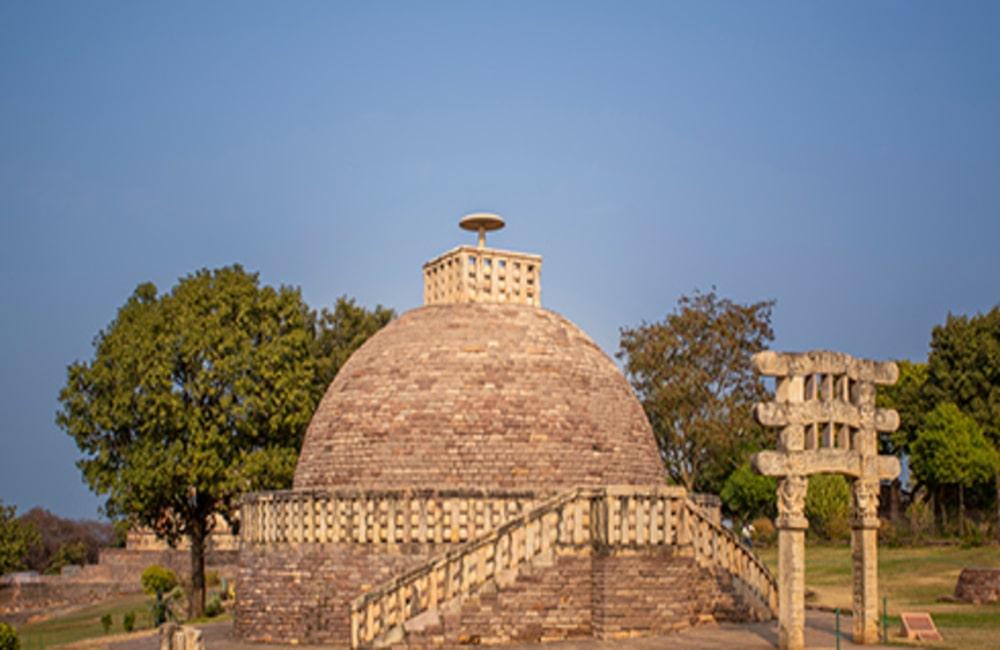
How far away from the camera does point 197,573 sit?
30281mm

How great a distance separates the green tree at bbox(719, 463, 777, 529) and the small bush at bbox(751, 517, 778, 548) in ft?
2.58

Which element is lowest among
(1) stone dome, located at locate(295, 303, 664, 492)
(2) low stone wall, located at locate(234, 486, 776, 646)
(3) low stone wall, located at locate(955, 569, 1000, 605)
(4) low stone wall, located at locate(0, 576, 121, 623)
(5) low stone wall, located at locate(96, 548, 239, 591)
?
(4) low stone wall, located at locate(0, 576, 121, 623)

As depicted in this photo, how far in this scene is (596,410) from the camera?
68.9 ft

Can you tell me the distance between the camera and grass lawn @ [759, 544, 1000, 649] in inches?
719

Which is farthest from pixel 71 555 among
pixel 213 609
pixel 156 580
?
pixel 213 609

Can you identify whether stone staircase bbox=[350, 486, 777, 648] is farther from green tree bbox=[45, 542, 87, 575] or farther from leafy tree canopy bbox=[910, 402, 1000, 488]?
green tree bbox=[45, 542, 87, 575]

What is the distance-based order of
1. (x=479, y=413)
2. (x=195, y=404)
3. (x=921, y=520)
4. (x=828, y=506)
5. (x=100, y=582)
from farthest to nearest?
1. (x=100, y=582)
2. (x=828, y=506)
3. (x=921, y=520)
4. (x=195, y=404)
5. (x=479, y=413)

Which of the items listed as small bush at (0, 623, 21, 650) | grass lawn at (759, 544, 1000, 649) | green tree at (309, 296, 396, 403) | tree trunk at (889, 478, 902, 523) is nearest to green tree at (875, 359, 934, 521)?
tree trunk at (889, 478, 902, 523)

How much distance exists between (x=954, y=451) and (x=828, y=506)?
507 centimetres

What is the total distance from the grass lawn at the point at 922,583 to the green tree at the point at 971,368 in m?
11.0

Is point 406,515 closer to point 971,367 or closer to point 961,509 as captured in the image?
point 961,509

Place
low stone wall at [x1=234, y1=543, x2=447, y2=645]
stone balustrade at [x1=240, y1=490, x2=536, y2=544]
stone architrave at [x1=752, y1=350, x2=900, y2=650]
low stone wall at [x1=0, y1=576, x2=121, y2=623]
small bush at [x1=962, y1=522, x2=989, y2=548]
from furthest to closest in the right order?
low stone wall at [x1=0, y1=576, x2=121, y2=623], small bush at [x1=962, y1=522, x2=989, y2=548], low stone wall at [x1=234, y1=543, x2=447, y2=645], stone balustrade at [x1=240, y1=490, x2=536, y2=544], stone architrave at [x1=752, y1=350, x2=900, y2=650]

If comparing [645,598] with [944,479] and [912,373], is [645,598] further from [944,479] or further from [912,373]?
[912,373]

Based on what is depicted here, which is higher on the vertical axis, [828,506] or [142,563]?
[828,506]
